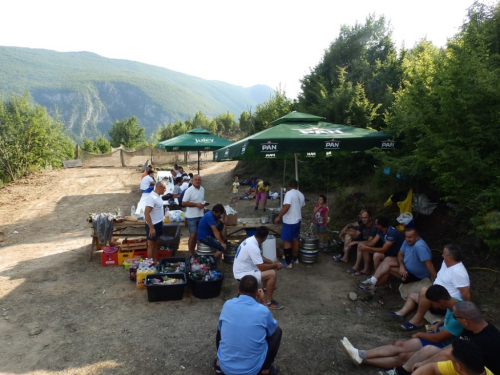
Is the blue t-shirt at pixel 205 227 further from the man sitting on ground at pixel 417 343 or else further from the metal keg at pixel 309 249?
the man sitting on ground at pixel 417 343

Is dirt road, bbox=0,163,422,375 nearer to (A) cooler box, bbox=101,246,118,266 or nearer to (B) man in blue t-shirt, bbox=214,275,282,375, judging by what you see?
(A) cooler box, bbox=101,246,118,266

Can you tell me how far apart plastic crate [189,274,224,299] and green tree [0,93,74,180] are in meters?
18.6

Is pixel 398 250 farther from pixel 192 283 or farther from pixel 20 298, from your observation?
pixel 20 298

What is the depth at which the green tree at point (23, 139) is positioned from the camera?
64.7ft

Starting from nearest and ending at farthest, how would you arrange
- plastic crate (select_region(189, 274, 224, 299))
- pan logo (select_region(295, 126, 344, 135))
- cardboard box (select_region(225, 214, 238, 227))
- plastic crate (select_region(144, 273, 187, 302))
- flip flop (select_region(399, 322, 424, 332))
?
flip flop (select_region(399, 322, 424, 332)), plastic crate (select_region(144, 273, 187, 302)), plastic crate (select_region(189, 274, 224, 299)), pan logo (select_region(295, 126, 344, 135)), cardboard box (select_region(225, 214, 238, 227))

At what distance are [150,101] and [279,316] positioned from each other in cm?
20364

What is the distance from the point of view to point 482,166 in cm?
487

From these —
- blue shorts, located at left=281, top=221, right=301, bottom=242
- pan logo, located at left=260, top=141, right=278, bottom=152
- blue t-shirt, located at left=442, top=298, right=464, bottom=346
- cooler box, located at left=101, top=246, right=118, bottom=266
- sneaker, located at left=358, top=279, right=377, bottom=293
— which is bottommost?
cooler box, located at left=101, top=246, right=118, bottom=266

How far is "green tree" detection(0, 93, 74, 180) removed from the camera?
64.7ft

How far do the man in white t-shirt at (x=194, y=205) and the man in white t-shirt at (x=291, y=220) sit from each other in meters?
1.71

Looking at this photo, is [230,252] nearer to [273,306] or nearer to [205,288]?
[205,288]

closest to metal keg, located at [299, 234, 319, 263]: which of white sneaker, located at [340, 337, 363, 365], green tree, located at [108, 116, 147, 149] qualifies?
white sneaker, located at [340, 337, 363, 365]

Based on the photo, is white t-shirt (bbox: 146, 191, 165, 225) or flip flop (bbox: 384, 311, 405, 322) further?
white t-shirt (bbox: 146, 191, 165, 225)

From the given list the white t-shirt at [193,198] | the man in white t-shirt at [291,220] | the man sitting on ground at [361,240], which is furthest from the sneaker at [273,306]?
the white t-shirt at [193,198]
